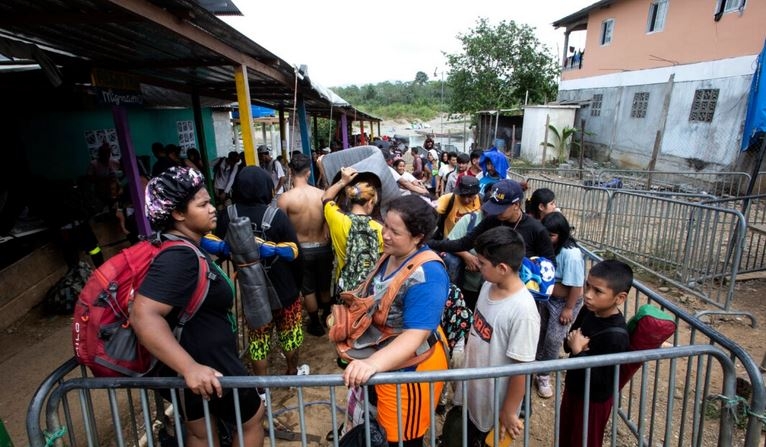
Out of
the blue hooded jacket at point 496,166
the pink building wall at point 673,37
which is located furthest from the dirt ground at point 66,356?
the pink building wall at point 673,37

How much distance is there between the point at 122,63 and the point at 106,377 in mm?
4501

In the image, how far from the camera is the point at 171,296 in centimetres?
160

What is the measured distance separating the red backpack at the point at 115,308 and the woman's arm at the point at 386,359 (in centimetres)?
72

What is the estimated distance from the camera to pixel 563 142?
65.2ft

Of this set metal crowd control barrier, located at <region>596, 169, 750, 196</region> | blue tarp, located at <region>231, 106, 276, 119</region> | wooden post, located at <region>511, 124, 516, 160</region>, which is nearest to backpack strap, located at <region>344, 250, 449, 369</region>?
metal crowd control barrier, located at <region>596, 169, 750, 196</region>

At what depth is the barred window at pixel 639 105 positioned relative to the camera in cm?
1623

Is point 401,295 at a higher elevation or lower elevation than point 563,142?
higher

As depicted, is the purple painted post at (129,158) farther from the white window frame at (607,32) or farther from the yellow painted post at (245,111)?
the white window frame at (607,32)

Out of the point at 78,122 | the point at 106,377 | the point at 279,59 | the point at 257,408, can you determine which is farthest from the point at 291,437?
the point at 78,122

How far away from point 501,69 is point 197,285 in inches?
1128

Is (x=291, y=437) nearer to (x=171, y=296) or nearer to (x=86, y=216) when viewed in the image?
(x=171, y=296)

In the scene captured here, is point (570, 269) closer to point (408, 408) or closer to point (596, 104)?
point (408, 408)

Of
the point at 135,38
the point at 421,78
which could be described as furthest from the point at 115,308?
the point at 421,78

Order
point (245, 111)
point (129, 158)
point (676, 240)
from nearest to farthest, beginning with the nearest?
1. point (245, 111)
2. point (129, 158)
3. point (676, 240)
